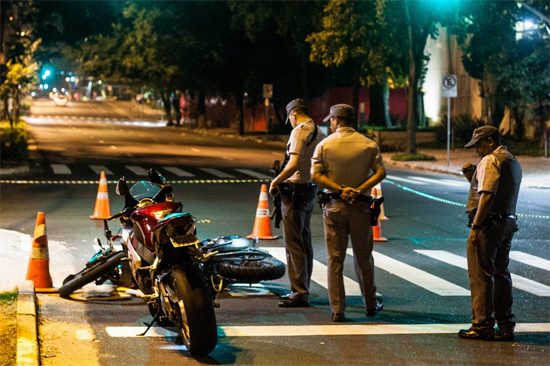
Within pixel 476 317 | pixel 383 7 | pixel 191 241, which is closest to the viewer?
pixel 191 241

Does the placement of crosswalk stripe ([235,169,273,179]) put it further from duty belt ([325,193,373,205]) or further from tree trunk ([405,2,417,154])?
duty belt ([325,193,373,205])

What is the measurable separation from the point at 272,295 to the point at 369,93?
53.9 metres

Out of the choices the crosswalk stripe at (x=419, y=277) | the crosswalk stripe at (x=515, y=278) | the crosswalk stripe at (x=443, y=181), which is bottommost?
the crosswalk stripe at (x=443, y=181)

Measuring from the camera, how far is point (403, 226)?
15.5m

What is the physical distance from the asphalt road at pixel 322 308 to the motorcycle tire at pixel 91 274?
125mm

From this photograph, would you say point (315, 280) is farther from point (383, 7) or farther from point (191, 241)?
point (383, 7)

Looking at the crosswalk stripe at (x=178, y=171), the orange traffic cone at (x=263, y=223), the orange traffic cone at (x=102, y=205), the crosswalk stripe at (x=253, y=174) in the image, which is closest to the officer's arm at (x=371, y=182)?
the orange traffic cone at (x=263, y=223)

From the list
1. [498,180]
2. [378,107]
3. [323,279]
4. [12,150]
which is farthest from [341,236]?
[378,107]

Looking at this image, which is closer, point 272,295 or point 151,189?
point 151,189

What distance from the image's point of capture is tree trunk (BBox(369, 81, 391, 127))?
58219 millimetres

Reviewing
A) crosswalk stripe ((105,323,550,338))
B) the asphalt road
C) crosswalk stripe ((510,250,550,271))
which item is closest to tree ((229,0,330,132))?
the asphalt road

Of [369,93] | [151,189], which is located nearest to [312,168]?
[151,189]

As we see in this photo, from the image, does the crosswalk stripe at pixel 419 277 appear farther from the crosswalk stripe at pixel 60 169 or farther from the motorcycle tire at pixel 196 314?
the crosswalk stripe at pixel 60 169

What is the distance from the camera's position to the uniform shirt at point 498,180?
7652mm
